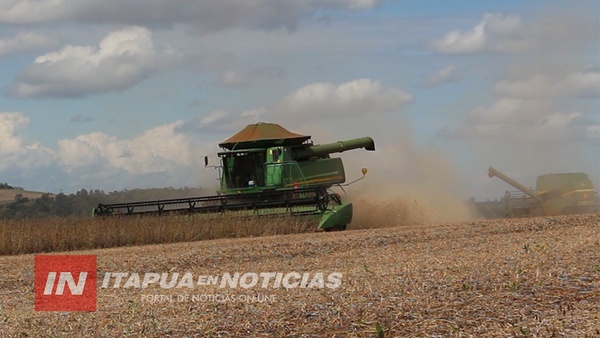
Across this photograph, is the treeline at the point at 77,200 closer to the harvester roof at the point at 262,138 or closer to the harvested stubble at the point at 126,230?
the harvester roof at the point at 262,138

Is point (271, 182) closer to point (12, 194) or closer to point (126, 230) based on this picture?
point (126, 230)

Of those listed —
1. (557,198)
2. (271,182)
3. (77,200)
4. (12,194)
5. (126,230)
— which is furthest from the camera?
(12,194)

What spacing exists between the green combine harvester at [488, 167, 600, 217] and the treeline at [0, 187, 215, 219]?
1234 centimetres

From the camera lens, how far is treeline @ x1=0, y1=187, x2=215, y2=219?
36.1 meters

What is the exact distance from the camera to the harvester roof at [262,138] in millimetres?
24031

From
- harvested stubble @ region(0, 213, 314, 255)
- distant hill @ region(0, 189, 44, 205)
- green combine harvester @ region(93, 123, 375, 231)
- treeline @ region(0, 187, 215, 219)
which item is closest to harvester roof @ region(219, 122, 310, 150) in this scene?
green combine harvester @ region(93, 123, 375, 231)

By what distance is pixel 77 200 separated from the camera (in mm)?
40656

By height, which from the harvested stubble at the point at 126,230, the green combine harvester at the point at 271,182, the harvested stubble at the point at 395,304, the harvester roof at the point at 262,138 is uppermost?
the harvester roof at the point at 262,138

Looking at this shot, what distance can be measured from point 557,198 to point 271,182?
38.6ft

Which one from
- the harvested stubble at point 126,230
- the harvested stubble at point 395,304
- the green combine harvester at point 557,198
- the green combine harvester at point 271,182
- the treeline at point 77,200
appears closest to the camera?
the harvested stubble at point 395,304

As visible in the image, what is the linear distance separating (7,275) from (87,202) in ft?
87.1

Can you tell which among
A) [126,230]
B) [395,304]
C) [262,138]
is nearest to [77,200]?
[262,138]

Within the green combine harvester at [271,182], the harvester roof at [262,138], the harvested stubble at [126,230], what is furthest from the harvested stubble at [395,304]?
the harvester roof at [262,138]

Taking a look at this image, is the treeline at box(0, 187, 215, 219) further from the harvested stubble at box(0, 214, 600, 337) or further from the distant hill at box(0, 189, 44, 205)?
the harvested stubble at box(0, 214, 600, 337)
